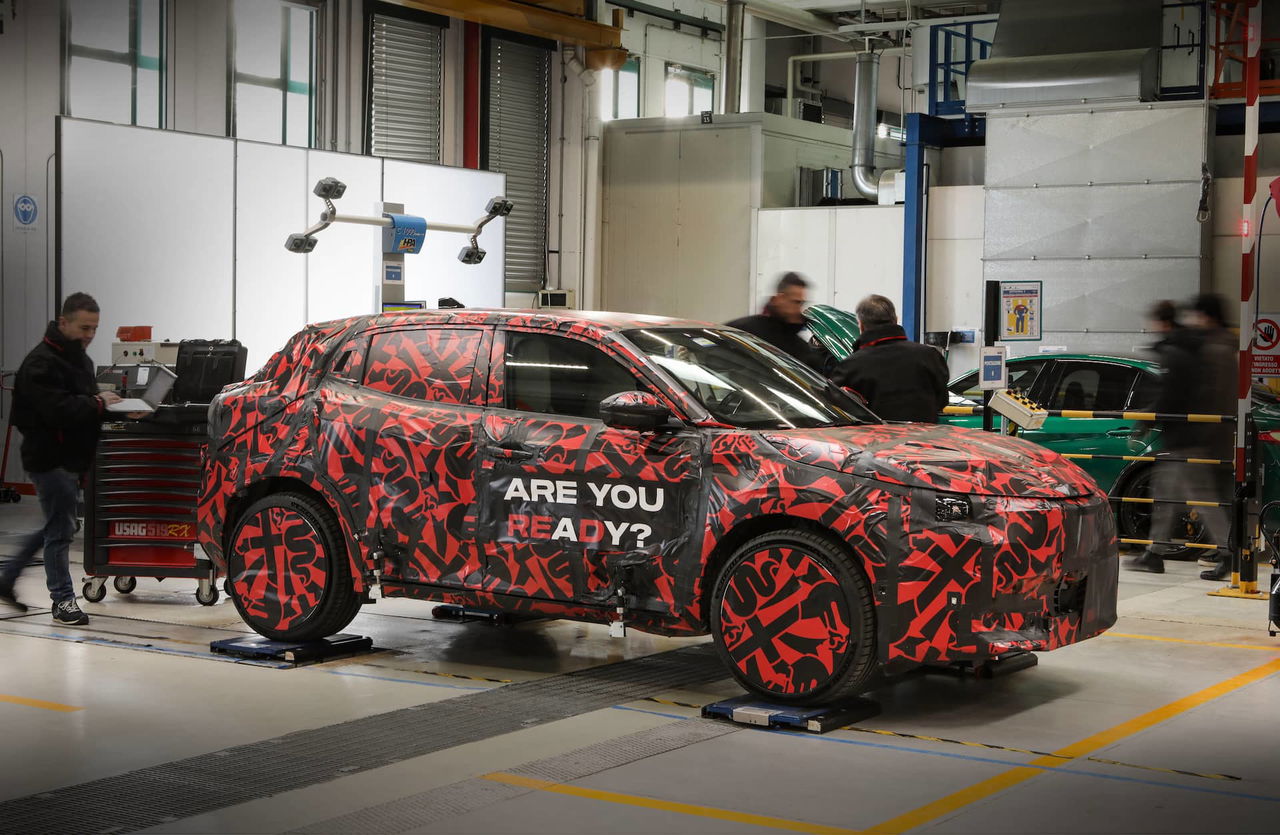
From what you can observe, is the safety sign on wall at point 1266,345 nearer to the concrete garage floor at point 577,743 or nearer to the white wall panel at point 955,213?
the white wall panel at point 955,213

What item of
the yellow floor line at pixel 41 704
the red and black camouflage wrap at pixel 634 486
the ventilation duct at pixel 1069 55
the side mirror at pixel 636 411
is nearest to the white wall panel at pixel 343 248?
Result: the ventilation duct at pixel 1069 55

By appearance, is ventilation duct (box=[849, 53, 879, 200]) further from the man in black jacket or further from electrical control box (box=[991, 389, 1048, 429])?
the man in black jacket

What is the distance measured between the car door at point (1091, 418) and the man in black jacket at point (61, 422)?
7.07 m

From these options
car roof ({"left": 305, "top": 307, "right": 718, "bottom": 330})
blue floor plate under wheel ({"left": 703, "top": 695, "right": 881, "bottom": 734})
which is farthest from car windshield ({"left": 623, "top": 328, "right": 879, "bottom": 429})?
blue floor plate under wheel ({"left": 703, "top": 695, "right": 881, "bottom": 734})

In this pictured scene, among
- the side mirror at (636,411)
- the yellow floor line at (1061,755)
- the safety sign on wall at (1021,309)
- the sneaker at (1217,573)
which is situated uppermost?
the safety sign on wall at (1021,309)

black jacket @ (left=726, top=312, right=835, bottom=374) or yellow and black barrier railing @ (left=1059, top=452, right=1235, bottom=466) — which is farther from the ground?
black jacket @ (left=726, top=312, right=835, bottom=374)

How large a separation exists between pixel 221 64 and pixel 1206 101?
33.8 feet

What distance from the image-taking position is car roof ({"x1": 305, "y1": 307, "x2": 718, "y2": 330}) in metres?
7.38

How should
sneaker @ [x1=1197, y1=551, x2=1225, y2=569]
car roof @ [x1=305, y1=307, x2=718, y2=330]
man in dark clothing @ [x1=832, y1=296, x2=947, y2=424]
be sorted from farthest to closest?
sneaker @ [x1=1197, y1=551, x2=1225, y2=569], man in dark clothing @ [x1=832, y1=296, x2=947, y2=424], car roof @ [x1=305, y1=307, x2=718, y2=330]

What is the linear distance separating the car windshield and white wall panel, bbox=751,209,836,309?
11767mm

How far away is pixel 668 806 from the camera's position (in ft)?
17.3

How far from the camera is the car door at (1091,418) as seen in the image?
477 inches

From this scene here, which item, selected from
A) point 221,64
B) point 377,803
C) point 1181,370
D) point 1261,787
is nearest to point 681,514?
point 377,803

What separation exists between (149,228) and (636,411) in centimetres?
965
